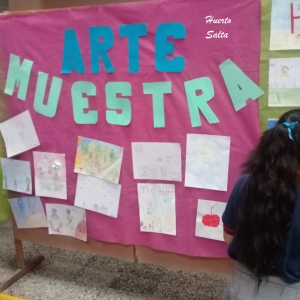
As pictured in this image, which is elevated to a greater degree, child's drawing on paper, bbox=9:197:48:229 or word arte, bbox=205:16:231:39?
word arte, bbox=205:16:231:39

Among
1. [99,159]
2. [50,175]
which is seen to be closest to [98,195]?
[99,159]

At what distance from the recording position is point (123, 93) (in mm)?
1852

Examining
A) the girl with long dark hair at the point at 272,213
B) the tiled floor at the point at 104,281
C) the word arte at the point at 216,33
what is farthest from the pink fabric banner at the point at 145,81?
the girl with long dark hair at the point at 272,213

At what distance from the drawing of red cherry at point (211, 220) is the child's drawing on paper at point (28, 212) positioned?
910 mm

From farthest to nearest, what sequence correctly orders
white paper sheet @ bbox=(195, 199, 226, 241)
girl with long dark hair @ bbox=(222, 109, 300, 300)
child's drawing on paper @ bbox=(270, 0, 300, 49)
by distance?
white paper sheet @ bbox=(195, 199, 226, 241), child's drawing on paper @ bbox=(270, 0, 300, 49), girl with long dark hair @ bbox=(222, 109, 300, 300)

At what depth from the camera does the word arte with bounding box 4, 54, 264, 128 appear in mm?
1651

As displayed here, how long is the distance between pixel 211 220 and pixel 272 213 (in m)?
→ 0.73

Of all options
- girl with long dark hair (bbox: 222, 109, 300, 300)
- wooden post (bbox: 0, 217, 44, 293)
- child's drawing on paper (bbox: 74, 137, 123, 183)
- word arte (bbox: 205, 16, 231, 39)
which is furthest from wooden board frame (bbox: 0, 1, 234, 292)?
word arte (bbox: 205, 16, 231, 39)

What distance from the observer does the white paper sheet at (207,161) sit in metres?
1.73

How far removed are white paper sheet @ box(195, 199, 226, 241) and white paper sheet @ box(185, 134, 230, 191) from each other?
8 cm

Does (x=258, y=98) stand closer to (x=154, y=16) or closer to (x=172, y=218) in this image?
(x=154, y=16)

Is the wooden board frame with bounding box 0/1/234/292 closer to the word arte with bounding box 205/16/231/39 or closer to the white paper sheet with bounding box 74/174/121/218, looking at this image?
the white paper sheet with bounding box 74/174/121/218

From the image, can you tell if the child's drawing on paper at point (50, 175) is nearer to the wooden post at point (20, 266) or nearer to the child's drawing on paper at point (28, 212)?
the child's drawing on paper at point (28, 212)

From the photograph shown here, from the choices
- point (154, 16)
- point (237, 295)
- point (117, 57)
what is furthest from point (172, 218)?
point (154, 16)
